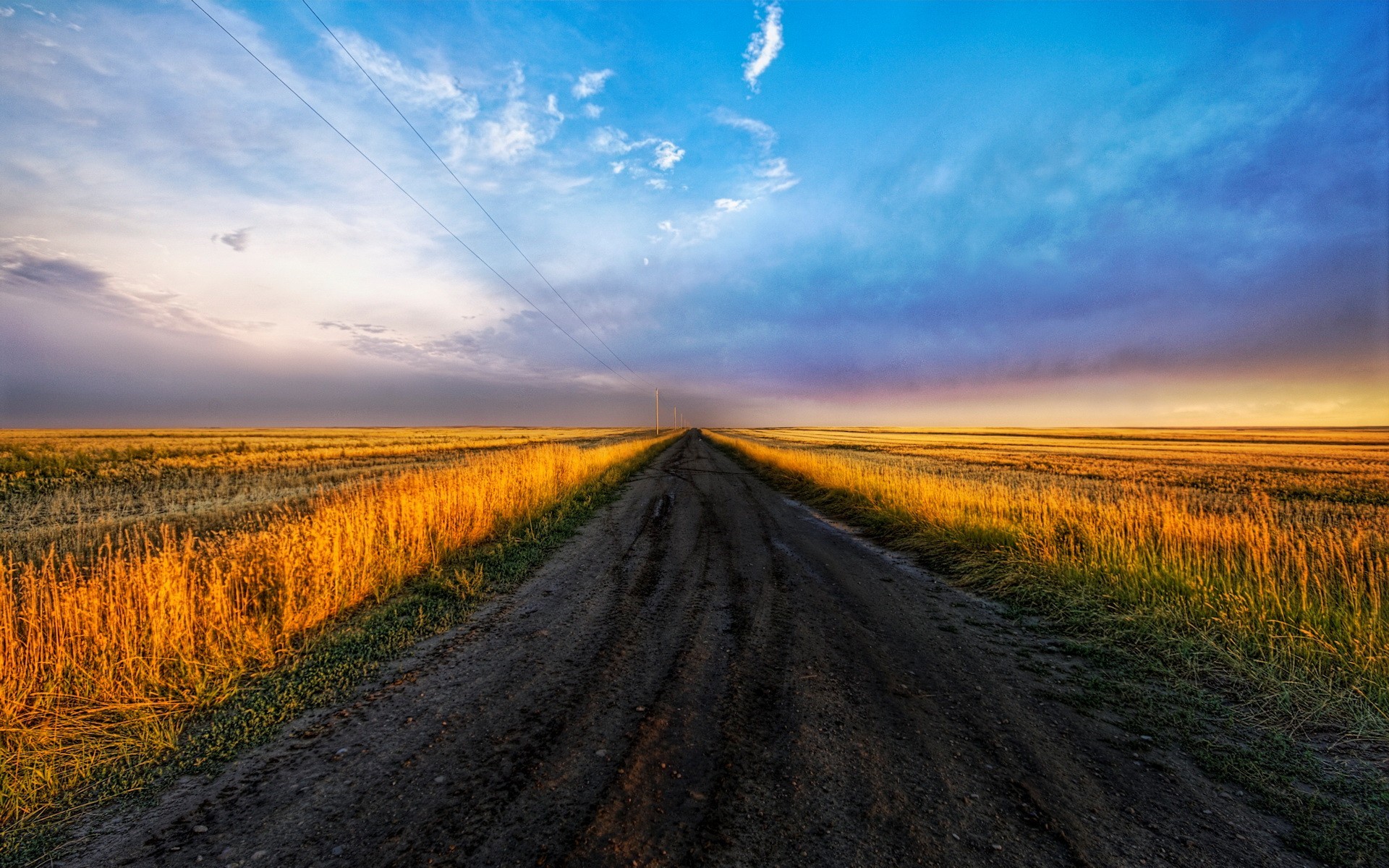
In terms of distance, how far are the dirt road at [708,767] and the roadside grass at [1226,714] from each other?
250 millimetres

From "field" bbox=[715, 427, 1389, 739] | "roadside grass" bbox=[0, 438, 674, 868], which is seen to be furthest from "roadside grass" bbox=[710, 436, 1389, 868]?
"roadside grass" bbox=[0, 438, 674, 868]

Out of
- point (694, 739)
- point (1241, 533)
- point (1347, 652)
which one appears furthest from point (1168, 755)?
point (1241, 533)

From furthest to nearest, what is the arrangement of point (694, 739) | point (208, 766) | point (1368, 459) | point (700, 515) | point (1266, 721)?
point (1368, 459) < point (700, 515) < point (1266, 721) < point (694, 739) < point (208, 766)

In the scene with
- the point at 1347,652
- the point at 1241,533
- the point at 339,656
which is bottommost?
the point at 339,656

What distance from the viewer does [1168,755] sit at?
334cm

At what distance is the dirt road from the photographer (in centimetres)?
246

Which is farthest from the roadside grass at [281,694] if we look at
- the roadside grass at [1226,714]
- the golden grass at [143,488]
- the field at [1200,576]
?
the field at [1200,576]

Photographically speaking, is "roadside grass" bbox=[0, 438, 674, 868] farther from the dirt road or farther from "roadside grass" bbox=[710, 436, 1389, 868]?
"roadside grass" bbox=[710, 436, 1389, 868]

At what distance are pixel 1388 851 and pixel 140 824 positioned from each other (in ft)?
21.5

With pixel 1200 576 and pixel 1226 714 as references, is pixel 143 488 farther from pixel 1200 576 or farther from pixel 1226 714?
pixel 1200 576

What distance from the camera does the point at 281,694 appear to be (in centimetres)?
400

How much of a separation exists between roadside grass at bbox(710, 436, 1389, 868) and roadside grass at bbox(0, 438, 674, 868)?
616 cm

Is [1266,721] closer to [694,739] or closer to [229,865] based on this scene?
[694,739]

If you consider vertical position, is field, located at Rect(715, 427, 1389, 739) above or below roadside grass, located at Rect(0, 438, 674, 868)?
above
